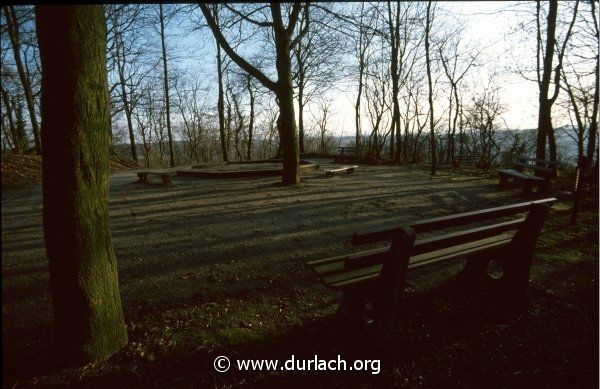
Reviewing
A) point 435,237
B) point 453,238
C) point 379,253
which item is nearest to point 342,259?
point 379,253

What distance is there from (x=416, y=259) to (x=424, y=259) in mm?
79

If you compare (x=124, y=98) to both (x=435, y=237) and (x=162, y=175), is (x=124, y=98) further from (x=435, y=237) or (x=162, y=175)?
(x=435, y=237)

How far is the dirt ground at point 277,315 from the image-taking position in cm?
240

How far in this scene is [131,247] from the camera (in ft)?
16.6

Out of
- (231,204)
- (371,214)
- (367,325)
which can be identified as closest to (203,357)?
(367,325)

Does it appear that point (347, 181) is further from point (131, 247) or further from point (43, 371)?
point (43, 371)

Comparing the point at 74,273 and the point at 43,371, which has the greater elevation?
the point at 74,273

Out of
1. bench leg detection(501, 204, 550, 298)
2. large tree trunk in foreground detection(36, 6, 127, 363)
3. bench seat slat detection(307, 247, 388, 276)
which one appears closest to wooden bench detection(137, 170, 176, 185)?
large tree trunk in foreground detection(36, 6, 127, 363)

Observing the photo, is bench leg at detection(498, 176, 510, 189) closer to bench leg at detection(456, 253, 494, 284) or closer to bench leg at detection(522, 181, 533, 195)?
bench leg at detection(522, 181, 533, 195)

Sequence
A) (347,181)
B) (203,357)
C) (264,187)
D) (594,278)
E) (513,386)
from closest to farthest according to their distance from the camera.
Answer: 1. (513,386)
2. (203,357)
3. (594,278)
4. (264,187)
5. (347,181)

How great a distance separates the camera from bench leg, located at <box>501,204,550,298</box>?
3.21 meters

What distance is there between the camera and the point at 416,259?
2951 mm

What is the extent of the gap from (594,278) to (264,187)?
7.80 meters

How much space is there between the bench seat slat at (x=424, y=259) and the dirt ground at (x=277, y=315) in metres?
0.50
